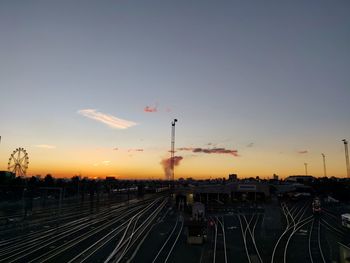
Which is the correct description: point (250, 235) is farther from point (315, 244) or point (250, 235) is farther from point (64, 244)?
point (64, 244)

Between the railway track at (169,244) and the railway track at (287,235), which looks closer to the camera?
the railway track at (169,244)

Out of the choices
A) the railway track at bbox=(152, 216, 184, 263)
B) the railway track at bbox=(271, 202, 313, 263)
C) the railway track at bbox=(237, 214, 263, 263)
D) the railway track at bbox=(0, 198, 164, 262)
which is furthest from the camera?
the railway track at bbox=(271, 202, 313, 263)

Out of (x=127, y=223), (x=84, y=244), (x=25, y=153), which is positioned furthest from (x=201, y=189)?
(x=84, y=244)

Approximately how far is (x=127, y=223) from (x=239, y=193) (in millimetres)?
66844

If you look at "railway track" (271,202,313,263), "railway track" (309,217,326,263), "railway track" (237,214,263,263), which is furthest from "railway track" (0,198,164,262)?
"railway track" (309,217,326,263)

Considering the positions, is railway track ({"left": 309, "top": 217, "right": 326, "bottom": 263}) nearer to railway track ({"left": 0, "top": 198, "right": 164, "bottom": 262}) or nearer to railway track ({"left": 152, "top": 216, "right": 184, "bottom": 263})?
railway track ({"left": 152, "top": 216, "right": 184, "bottom": 263})

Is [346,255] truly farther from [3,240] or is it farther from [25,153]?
[25,153]

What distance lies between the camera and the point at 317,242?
51531 mm

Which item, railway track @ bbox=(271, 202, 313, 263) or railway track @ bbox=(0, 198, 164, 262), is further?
railway track @ bbox=(271, 202, 313, 263)

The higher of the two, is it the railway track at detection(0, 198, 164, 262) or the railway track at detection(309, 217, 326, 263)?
the railway track at detection(0, 198, 164, 262)

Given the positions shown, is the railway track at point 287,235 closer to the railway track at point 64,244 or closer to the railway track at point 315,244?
the railway track at point 315,244

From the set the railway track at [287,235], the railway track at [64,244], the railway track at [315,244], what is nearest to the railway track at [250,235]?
the railway track at [287,235]

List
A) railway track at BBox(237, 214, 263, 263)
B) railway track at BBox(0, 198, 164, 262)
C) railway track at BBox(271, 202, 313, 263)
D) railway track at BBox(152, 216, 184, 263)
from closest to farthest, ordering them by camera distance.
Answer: railway track at BBox(0, 198, 164, 262)
railway track at BBox(152, 216, 184, 263)
railway track at BBox(237, 214, 263, 263)
railway track at BBox(271, 202, 313, 263)

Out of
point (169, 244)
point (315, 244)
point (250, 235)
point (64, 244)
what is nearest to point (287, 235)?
point (250, 235)
